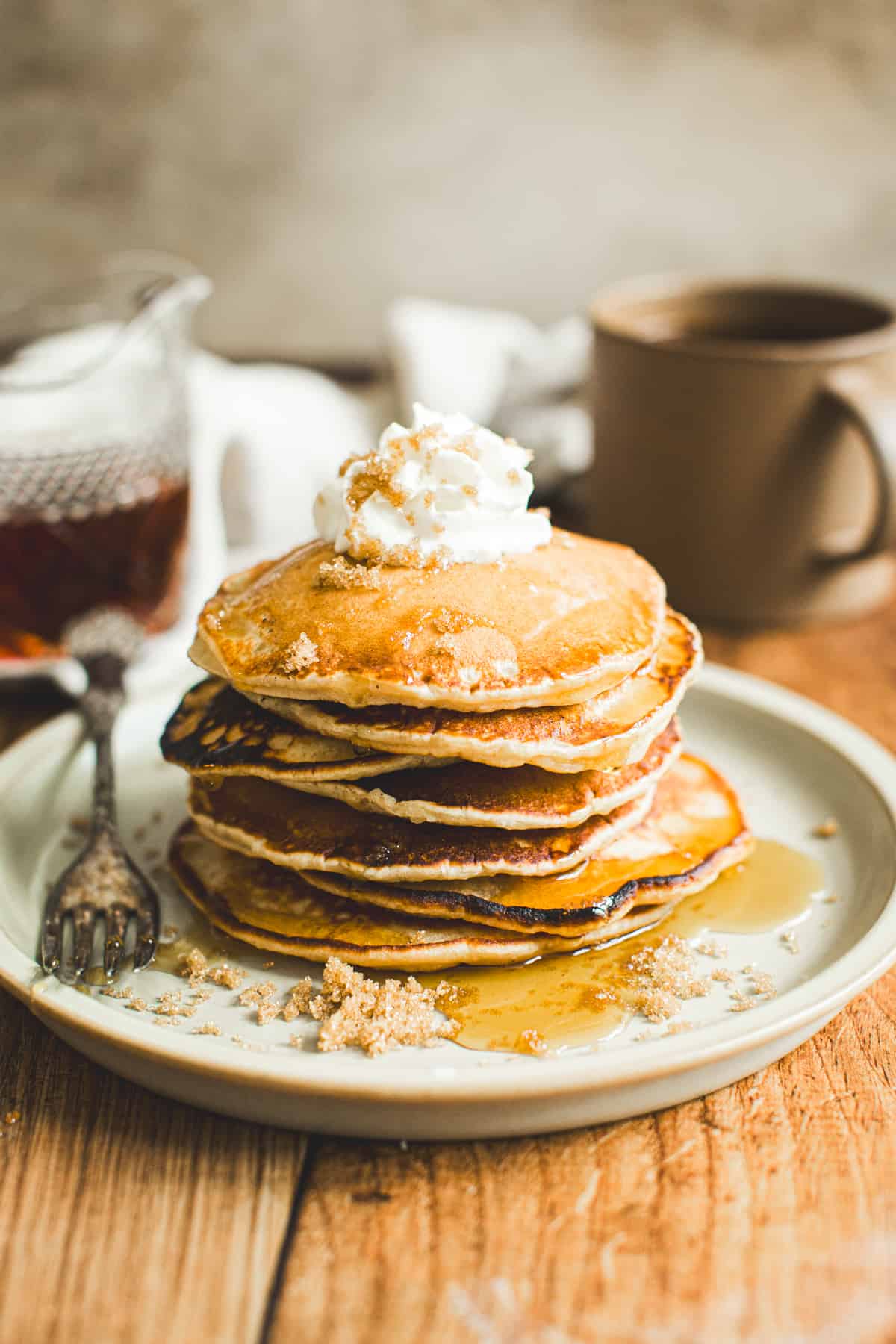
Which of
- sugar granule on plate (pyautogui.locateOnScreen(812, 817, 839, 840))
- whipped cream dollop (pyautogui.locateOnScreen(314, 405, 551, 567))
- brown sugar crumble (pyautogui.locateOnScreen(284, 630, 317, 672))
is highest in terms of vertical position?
whipped cream dollop (pyautogui.locateOnScreen(314, 405, 551, 567))

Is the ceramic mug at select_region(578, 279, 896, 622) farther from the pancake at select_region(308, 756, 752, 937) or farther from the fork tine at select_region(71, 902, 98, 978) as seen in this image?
the fork tine at select_region(71, 902, 98, 978)

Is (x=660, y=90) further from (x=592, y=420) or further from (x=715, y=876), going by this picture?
(x=715, y=876)

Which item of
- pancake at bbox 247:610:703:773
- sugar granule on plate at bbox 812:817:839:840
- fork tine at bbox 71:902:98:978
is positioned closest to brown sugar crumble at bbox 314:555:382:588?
pancake at bbox 247:610:703:773

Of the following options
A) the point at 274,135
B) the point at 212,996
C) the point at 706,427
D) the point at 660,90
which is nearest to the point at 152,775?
the point at 212,996

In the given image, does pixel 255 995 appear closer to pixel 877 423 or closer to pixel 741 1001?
pixel 741 1001

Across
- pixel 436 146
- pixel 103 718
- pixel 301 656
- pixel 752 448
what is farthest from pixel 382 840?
pixel 436 146

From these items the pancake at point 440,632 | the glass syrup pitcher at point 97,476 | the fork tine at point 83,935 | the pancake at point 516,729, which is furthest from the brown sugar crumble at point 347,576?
the glass syrup pitcher at point 97,476

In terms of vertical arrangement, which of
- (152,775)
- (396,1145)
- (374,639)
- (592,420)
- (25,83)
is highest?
(25,83)
